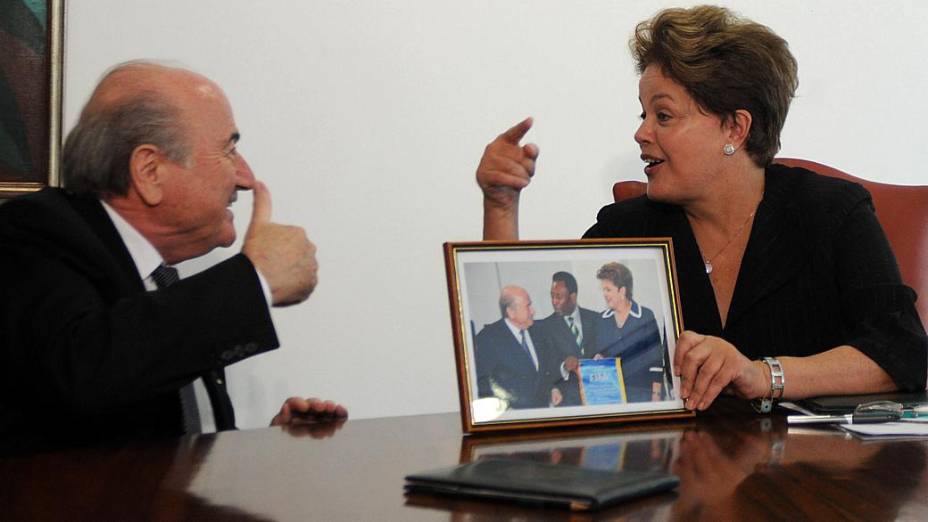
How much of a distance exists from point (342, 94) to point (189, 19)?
40 centimetres

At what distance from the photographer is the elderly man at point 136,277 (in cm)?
122

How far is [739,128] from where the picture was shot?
80.3 inches

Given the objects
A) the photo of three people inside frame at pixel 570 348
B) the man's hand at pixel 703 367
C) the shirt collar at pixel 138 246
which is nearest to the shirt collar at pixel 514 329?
the photo of three people inside frame at pixel 570 348

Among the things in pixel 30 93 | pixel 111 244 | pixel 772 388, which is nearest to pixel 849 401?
pixel 772 388

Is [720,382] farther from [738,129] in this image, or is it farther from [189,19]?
[189,19]

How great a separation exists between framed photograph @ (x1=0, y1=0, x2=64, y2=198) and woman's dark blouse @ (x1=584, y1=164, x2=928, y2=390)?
1.39 metres

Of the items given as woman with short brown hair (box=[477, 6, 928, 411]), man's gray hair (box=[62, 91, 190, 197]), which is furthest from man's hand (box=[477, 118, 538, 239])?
man's gray hair (box=[62, 91, 190, 197])

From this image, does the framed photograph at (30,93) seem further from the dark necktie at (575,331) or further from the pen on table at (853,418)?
the pen on table at (853,418)

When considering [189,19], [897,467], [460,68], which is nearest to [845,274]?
[897,467]

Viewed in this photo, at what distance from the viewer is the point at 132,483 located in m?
1.02

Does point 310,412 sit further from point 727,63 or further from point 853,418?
point 727,63

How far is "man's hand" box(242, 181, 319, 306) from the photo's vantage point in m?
1.36

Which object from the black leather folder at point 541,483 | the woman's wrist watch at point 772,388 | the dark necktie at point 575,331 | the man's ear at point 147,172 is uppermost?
the man's ear at point 147,172

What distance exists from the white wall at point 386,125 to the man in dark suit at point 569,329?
47.1 inches
